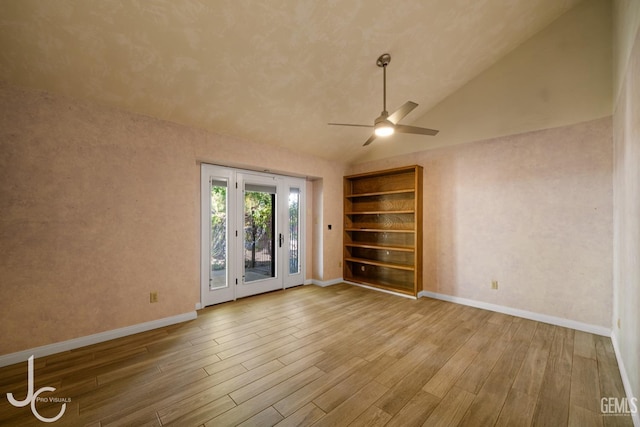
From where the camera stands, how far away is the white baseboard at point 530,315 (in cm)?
307

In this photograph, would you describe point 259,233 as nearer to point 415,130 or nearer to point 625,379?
point 415,130

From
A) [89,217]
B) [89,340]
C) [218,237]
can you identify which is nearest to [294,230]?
[218,237]

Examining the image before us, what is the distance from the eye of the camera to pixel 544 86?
344cm

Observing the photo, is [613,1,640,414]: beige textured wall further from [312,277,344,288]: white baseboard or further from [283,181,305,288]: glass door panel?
[283,181,305,288]: glass door panel

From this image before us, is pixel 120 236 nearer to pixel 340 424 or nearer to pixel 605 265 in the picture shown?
pixel 340 424

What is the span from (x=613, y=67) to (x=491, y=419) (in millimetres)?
4044

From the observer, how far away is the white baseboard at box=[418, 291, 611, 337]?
10.1 feet

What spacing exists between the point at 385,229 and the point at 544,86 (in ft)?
10.2

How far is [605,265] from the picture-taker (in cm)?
305

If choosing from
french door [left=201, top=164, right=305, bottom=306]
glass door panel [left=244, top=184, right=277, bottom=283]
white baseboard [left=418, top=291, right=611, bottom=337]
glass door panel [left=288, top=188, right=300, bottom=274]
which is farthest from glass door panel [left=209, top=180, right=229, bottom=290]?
white baseboard [left=418, top=291, right=611, bottom=337]

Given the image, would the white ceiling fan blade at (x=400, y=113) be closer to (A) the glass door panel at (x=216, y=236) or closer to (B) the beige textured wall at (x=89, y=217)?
(B) the beige textured wall at (x=89, y=217)

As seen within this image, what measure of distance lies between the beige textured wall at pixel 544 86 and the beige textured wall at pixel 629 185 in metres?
0.40

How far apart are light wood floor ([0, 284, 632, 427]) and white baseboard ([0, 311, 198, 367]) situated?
0.12 metres

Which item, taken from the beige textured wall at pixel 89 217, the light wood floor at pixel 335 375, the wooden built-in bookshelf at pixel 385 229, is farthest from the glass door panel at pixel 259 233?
the wooden built-in bookshelf at pixel 385 229
